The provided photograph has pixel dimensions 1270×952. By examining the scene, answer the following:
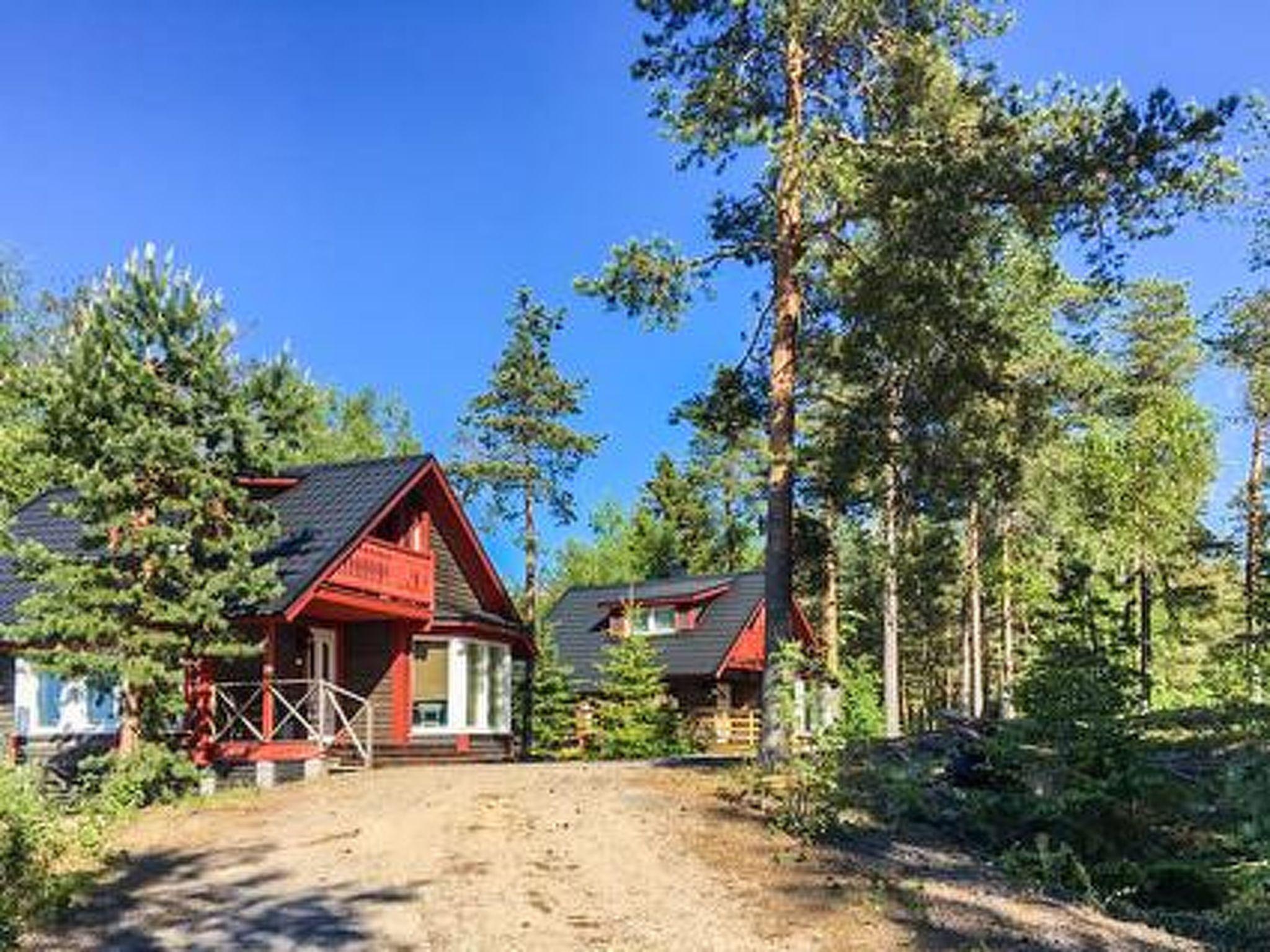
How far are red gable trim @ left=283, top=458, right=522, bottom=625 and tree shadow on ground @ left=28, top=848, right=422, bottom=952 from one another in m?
10.3

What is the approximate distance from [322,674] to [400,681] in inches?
57.1

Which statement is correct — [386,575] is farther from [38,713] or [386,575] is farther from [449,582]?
[38,713]

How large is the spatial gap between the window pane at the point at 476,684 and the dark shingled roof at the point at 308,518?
174 inches

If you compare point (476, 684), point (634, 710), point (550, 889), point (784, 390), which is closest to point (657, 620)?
point (634, 710)

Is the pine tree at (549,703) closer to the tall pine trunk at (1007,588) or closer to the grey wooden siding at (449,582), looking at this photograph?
the grey wooden siding at (449,582)

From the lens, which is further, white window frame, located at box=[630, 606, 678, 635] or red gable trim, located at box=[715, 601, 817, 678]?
white window frame, located at box=[630, 606, 678, 635]

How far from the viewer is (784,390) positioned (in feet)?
54.7

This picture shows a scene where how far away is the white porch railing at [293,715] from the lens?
2067cm

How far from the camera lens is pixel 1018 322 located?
25484 millimetres

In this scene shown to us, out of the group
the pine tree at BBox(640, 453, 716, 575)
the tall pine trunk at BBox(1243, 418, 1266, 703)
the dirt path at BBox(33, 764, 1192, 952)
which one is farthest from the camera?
the pine tree at BBox(640, 453, 716, 575)

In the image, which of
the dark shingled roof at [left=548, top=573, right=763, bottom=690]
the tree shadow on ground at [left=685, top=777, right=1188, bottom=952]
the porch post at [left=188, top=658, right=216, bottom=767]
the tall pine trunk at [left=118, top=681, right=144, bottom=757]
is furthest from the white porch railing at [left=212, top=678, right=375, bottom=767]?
the dark shingled roof at [left=548, top=573, right=763, bottom=690]

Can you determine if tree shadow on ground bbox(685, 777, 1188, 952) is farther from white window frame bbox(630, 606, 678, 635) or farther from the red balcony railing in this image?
white window frame bbox(630, 606, 678, 635)

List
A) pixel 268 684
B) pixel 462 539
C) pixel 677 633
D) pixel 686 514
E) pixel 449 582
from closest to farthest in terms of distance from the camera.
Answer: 1. pixel 268 684
2. pixel 449 582
3. pixel 462 539
4. pixel 677 633
5. pixel 686 514

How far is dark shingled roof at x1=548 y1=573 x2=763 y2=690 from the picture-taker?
39.4m
